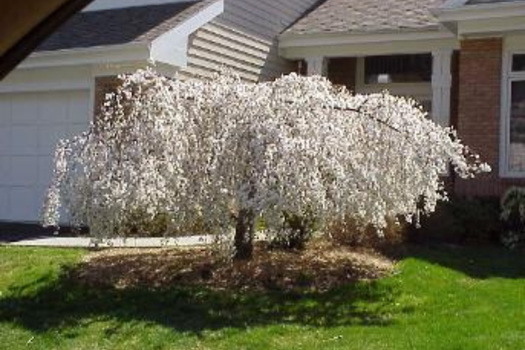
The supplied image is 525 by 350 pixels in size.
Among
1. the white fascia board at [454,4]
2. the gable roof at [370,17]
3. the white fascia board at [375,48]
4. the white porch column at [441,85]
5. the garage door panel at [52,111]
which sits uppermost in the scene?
the gable roof at [370,17]

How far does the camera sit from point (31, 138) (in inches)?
619

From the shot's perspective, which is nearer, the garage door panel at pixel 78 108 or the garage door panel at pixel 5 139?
the garage door panel at pixel 78 108

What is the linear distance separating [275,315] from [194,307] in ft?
2.65

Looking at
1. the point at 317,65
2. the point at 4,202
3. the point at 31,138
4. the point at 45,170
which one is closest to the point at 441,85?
the point at 317,65

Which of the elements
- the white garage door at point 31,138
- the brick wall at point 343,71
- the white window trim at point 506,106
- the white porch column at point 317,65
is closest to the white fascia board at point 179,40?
the white garage door at point 31,138

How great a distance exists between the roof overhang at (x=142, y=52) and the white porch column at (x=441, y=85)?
163 inches

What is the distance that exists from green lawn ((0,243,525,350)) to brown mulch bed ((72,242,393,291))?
0.27 metres

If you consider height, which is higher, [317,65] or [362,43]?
[362,43]

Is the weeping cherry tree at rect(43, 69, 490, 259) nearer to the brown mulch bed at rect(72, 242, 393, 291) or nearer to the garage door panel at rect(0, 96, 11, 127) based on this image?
the brown mulch bed at rect(72, 242, 393, 291)

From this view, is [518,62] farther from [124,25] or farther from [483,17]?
[124,25]

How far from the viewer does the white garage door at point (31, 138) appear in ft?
50.1

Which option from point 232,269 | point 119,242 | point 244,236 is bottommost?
point 232,269

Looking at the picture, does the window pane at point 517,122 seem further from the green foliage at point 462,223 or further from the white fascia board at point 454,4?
the white fascia board at point 454,4

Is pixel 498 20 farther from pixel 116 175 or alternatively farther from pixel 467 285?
pixel 116 175
